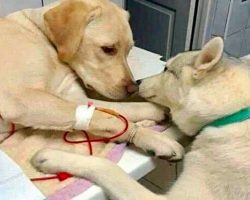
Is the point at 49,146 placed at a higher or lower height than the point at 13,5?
lower

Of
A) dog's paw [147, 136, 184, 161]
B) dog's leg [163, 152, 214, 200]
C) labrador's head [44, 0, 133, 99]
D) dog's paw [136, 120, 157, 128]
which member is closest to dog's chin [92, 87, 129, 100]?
labrador's head [44, 0, 133, 99]

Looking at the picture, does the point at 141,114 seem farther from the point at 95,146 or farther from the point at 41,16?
the point at 41,16

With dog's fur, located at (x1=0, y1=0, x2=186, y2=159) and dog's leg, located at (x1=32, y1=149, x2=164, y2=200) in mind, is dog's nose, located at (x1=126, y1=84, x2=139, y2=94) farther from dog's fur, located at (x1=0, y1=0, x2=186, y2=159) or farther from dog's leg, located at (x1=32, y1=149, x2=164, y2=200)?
dog's leg, located at (x1=32, y1=149, x2=164, y2=200)

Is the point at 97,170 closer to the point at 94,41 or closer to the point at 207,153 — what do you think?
the point at 207,153

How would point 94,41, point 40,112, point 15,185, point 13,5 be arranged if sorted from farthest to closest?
1. point 13,5
2. point 94,41
3. point 40,112
4. point 15,185

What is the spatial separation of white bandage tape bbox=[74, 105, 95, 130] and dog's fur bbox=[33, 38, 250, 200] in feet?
0.33

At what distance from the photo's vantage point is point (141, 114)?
4.80 feet

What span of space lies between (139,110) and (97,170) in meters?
0.32

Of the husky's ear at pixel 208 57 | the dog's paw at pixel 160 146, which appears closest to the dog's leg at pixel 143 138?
the dog's paw at pixel 160 146

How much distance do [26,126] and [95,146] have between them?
0.21 meters

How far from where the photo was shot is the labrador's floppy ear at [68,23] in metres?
1.40

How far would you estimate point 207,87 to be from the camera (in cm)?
126

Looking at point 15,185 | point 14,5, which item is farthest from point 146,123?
point 14,5

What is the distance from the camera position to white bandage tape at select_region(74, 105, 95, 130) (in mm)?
1309
